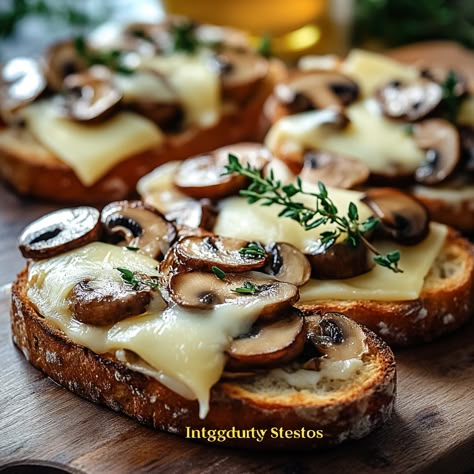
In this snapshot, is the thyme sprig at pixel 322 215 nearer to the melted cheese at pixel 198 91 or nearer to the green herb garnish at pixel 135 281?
the green herb garnish at pixel 135 281

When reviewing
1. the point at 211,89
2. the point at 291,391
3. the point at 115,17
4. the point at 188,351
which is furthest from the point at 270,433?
the point at 115,17

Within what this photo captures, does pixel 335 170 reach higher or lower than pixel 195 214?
lower

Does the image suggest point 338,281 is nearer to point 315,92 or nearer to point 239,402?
point 239,402

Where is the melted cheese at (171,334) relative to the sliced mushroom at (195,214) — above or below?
above

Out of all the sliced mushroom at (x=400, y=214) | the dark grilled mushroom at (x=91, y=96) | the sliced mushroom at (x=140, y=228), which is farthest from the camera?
the dark grilled mushroom at (x=91, y=96)

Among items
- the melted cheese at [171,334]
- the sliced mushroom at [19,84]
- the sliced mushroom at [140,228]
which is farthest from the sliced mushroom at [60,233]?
the sliced mushroom at [19,84]

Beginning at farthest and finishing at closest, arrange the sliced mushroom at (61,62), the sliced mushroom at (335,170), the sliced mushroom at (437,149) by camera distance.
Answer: the sliced mushroom at (61,62) < the sliced mushroom at (437,149) < the sliced mushroom at (335,170)

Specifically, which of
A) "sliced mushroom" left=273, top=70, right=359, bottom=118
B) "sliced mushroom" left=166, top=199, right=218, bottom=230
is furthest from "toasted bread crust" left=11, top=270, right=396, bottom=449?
"sliced mushroom" left=273, top=70, right=359, bottom=118

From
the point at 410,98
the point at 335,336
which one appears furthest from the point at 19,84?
the point at 335,336

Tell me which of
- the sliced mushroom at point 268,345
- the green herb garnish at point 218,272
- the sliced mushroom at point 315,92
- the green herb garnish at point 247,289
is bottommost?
the sliced mushroom at point 315,92
